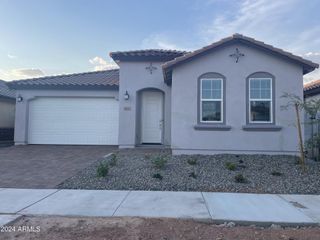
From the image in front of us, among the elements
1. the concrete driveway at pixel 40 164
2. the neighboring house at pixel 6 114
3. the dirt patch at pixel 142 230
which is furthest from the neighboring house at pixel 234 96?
the neighboring house at pixel 6 114

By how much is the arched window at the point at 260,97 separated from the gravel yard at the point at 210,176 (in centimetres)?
157

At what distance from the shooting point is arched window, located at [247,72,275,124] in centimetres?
1098

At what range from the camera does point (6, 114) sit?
1788 centimetres

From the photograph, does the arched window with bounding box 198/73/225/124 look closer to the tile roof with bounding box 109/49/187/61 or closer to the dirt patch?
the tile roof with bounding box 109/49/187/61

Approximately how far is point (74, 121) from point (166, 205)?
36.0 ft

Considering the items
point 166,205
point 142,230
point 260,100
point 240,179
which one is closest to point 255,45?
point 260,100

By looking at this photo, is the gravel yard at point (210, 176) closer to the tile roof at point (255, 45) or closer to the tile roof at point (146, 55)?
the tile roof at point (255, 45)

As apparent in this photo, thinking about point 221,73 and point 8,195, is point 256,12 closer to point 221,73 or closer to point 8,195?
point 221,73

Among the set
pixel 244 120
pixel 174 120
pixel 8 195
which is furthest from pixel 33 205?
pixel 244 120

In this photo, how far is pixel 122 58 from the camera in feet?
47.3

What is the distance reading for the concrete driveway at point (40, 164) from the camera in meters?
8.18

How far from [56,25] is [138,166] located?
948cm

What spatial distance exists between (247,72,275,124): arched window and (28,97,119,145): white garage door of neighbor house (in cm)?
747

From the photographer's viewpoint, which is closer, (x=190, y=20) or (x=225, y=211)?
(x=225, y=211)
